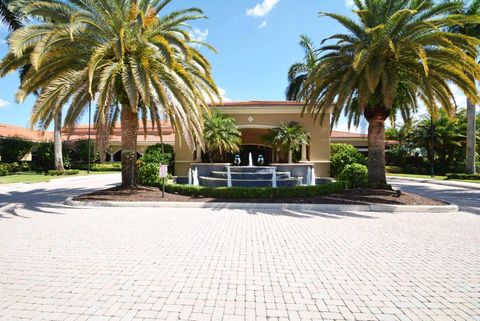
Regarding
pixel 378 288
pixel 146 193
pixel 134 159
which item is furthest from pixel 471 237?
pixel 134 159

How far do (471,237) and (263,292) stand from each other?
6.00 metres

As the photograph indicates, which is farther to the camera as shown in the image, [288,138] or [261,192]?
[288,138]

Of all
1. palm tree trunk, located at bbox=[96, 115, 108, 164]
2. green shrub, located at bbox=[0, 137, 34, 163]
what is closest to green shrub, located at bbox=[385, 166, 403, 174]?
palm tree trunk, located at bbox=[96, 115, 108, 164]

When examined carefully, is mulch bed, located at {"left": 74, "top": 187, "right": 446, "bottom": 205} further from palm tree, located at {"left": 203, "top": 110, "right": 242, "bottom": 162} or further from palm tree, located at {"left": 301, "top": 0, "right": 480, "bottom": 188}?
palm tree, located at {"left": 203, "top": 110, "right": 242, "bottom": 162}

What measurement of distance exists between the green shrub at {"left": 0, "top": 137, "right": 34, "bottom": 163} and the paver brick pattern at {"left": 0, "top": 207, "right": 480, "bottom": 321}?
91.4ft

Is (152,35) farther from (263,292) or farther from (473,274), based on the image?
(473,274)

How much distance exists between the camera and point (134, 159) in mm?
12484

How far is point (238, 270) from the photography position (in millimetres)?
4574

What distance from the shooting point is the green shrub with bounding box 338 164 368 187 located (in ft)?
43.0

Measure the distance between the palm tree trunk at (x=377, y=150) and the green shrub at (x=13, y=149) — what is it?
34852mm

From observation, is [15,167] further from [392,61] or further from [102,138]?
[392,61]

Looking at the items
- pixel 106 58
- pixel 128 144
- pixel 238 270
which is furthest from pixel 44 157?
pixel 238 270

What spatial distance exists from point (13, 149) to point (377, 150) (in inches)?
1388

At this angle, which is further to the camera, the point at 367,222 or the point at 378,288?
the point at 367,222
